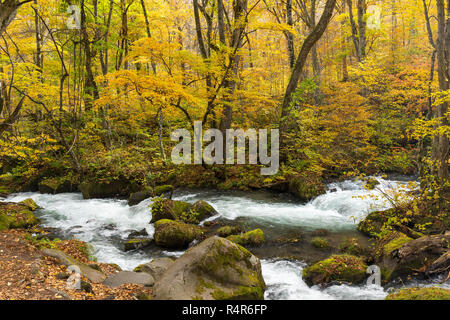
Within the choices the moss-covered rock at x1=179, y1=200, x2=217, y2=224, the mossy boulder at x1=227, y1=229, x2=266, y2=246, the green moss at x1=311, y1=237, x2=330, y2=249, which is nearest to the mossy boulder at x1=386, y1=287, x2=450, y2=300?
the green moss at x1=311, y1=237, x2=330, y2=249

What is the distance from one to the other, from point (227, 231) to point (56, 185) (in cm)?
922

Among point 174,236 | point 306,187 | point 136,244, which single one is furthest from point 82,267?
point 306,187

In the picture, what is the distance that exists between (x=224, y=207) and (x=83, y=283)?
6.68m

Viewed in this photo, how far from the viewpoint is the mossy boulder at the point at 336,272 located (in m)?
5.36

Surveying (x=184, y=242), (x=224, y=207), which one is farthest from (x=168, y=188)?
(x=184, y=242)

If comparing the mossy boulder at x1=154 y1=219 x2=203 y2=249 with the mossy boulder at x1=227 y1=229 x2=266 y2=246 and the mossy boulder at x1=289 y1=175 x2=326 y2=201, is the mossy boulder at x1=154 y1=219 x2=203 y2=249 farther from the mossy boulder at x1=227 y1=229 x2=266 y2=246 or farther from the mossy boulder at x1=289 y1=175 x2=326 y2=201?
Result: the mossy boulder at x1=289 y1=175 x2=326 y2=201

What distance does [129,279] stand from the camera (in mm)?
4605

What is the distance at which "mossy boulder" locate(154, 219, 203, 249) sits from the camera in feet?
23.9

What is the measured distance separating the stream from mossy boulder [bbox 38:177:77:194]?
38 cm

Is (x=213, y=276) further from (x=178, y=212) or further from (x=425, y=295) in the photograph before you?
(x=178, y=212)

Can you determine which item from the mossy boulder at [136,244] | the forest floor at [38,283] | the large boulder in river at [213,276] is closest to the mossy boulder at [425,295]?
the large boulder in river at [213,276]

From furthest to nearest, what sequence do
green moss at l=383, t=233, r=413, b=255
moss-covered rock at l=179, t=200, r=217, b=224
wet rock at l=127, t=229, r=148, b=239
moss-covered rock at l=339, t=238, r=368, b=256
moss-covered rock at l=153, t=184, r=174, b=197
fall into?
moss-covered rock at l=153, t=184, r=174, b=197, moss-covered rock at l=179, t=200, r=217, b=224, wet rock at l=127, t=229, r=148, b=239, moss-covered rock at l=339, t=238, r=368, b=256, green moss at l=383, t=233, r=413, b=255

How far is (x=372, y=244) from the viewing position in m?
6.88
